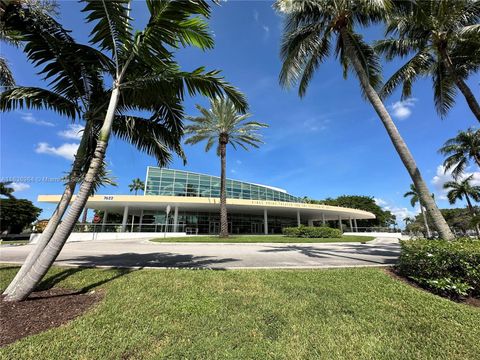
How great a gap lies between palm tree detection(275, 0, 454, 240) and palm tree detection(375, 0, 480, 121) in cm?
104

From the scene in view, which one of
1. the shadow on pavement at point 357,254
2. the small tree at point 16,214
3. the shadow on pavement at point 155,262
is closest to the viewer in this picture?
the shadow on pavement at point 155,262

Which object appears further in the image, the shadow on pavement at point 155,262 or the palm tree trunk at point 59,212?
the shadow on pavement at point 155,262

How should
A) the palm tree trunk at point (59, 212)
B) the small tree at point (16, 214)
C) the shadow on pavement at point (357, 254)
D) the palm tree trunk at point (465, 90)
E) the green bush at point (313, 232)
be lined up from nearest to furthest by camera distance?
the palm tree trunk at point (59, 212) < the palm tree trunk at point (465, 90) < the shadow on pavement at point (357, 254) < the green bush at point (313, 232) < the small tree at point (16, 214)

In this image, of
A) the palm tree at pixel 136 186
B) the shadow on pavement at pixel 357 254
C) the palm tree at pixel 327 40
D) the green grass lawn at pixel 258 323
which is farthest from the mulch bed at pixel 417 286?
the palm tree at pixel 136 186

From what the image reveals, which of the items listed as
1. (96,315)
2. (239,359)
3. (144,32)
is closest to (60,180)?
(96,315)

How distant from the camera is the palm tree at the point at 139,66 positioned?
4.55 m

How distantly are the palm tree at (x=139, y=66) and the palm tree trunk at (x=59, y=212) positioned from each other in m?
0.32

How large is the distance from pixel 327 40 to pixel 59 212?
38.8 feet

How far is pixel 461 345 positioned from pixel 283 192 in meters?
48.8

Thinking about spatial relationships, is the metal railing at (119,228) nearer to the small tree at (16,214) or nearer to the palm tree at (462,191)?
the small tree at (16,214)

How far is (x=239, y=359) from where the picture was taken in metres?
2.87

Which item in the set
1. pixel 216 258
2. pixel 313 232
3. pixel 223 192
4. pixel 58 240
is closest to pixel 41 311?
pixel 58 240

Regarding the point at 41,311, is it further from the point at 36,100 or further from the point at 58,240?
the point at 36,100

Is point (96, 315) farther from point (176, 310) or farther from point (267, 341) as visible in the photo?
point (267, 341)
